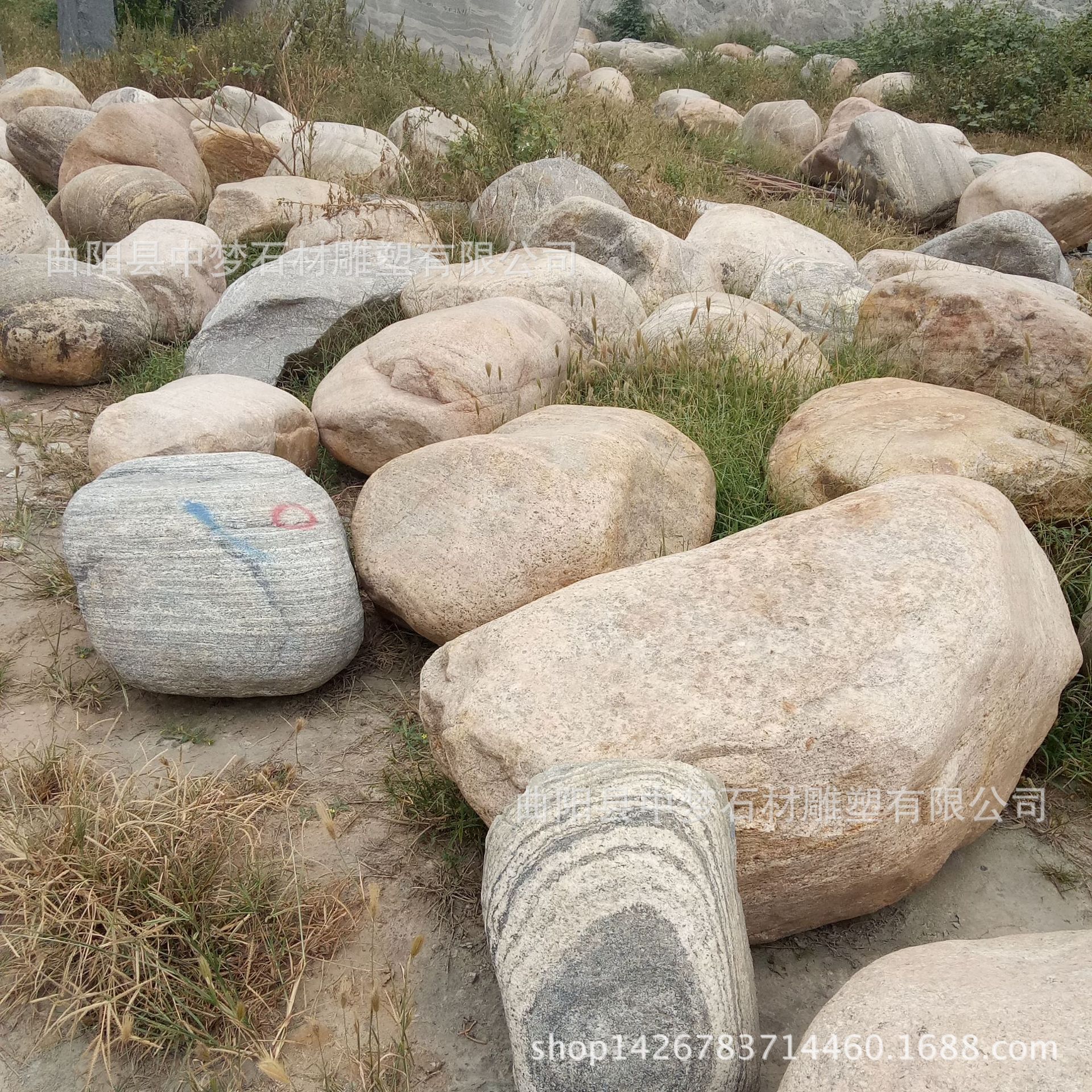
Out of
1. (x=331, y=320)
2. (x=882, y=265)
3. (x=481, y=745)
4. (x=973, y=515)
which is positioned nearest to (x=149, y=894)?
(x=481, y=745)

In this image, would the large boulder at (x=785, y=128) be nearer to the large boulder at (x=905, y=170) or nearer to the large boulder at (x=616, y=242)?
the large boulder at (x=905, y=170)

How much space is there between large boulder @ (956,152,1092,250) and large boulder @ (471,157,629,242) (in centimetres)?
338

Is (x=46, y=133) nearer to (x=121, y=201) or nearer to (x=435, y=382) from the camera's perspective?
(x=121, y=201)

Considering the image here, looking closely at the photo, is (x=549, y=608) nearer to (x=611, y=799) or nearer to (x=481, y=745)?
(x=481, y=745)

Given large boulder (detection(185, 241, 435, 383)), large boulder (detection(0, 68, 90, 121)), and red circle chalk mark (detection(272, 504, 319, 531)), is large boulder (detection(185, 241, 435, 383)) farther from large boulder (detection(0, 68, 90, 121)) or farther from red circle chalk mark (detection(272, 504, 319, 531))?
A: large boulder (detection(0, 68, 90, 121))

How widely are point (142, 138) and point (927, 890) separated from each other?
19.8 ft

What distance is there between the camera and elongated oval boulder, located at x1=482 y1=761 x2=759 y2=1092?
1.54m

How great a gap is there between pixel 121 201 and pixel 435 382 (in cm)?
334

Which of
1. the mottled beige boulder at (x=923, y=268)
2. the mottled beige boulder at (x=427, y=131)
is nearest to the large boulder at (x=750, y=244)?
the mottled beige boulder at (x=923, y=268)

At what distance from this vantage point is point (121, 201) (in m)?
5.70

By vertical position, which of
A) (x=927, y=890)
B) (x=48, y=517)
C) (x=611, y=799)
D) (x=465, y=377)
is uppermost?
(x=611, y=799)

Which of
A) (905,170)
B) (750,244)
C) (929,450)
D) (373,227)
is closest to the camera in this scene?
(929,450)

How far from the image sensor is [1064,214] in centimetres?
750

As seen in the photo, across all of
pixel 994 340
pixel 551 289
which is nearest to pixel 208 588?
pixel 551 289
